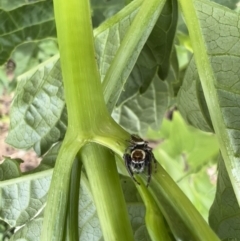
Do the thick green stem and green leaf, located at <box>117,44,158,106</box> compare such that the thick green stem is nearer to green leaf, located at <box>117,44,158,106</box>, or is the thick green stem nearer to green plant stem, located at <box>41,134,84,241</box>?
green plant stem, located at <box>41,134,84,241</box>

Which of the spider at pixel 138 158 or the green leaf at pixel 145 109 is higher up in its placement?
the green leaf at pixel 145 109

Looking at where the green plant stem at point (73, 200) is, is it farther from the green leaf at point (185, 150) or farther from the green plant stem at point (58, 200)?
the green leaf at point (185, 150)

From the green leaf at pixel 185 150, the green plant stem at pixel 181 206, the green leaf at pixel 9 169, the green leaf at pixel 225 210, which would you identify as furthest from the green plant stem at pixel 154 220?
the green leaf at pixel 185 150

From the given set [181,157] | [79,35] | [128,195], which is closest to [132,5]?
[79,35]

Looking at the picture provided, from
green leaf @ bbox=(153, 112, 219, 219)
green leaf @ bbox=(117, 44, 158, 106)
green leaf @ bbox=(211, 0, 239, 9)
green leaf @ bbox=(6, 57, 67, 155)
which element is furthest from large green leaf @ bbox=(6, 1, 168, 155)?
green leaf @ bbox=(153, 112, 219, 219)

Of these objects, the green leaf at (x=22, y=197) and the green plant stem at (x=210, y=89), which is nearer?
the green plant stem at (x=210, y=89)

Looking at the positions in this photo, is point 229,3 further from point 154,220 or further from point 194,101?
point 154,220
